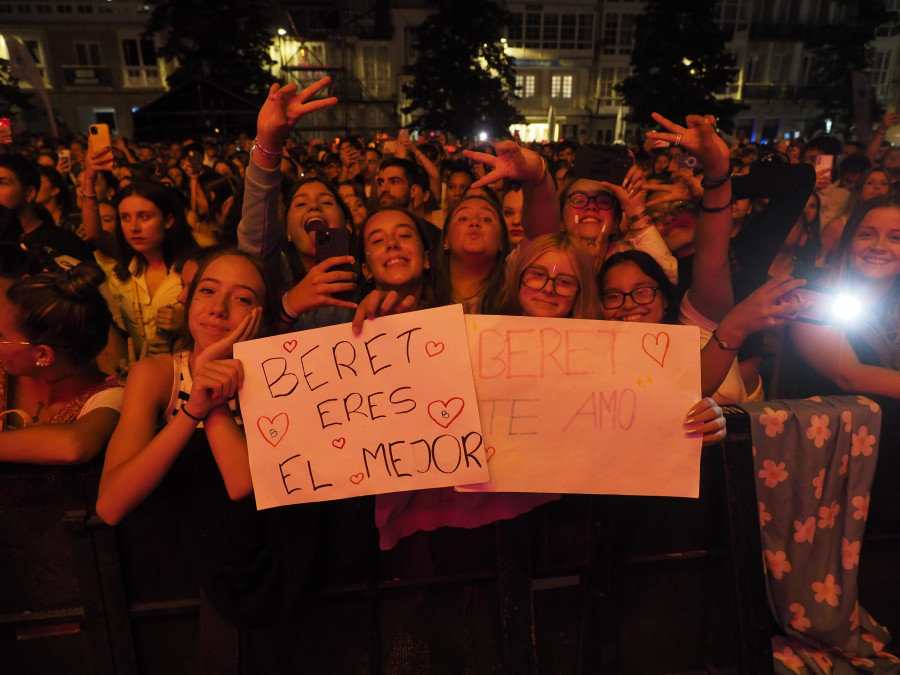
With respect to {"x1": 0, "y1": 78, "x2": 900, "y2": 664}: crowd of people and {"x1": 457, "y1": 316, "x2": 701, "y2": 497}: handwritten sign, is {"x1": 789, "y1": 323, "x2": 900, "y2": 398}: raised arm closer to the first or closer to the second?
{"x1": 0, "y1": 78, "x2": 900, "y2": 664}: crowd of people

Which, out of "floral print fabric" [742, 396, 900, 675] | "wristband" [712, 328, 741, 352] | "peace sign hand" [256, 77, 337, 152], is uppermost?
"peace sign hand" [256, 77, 337, 152]

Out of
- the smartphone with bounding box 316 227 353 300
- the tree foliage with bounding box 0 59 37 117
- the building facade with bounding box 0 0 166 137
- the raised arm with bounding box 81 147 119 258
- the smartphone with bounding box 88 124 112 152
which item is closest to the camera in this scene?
the smartphone with bounding box 316 227 353 300

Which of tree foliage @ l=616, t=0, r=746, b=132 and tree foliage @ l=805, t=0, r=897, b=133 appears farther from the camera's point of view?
tree foliage @ l=805, t=0, r=897, b=133

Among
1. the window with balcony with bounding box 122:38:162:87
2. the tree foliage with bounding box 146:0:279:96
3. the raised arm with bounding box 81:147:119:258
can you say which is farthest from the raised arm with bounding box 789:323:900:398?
the window with balcony with bounding box 122:38:162:87

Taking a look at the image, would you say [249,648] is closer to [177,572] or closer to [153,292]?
[177,572]

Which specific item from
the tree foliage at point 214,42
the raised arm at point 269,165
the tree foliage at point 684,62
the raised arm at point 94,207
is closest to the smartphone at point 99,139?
the raised arm at point 94,207

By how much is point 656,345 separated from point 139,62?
40991 mm

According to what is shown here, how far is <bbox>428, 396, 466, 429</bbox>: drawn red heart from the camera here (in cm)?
148

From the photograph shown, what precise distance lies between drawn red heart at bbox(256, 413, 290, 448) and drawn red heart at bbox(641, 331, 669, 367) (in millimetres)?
971

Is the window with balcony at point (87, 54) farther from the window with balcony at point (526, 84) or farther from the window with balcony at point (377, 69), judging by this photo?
the window with balcony at point (526, 84)

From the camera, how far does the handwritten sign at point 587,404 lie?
1.49 meters

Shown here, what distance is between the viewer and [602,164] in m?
2.57

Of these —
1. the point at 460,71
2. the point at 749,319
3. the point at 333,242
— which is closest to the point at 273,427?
the point at 333,242

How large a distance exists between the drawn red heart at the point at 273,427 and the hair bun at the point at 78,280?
932mm
